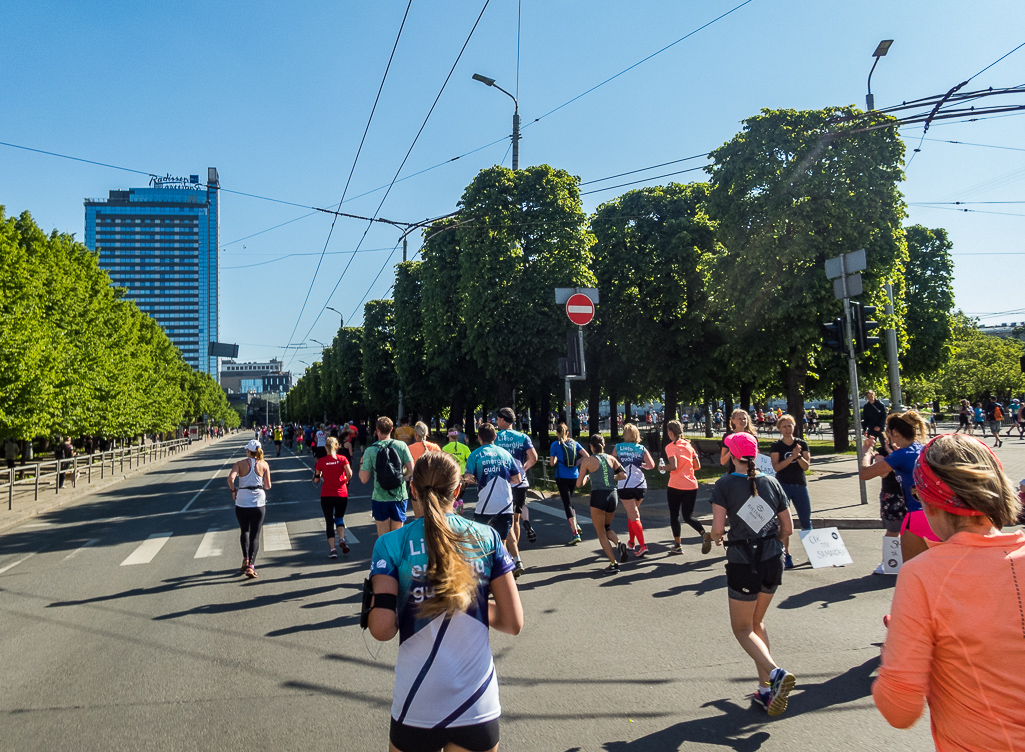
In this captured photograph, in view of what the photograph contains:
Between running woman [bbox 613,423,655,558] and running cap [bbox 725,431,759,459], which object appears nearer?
running cap [bbox 725,431,759,459]

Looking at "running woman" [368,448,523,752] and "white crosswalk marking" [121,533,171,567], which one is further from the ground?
"running woman" [368,448,523,752]

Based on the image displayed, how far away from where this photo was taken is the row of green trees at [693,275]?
19.9 m

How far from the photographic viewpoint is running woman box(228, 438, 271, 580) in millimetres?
8859

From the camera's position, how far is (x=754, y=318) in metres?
21.0

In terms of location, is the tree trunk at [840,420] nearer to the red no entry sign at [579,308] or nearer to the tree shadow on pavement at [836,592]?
the red no entry sign at [579,308]

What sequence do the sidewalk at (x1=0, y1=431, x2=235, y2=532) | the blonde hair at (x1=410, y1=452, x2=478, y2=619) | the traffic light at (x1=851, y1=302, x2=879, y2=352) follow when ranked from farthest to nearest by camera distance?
the sidewalk at (x1=0, y1=431, x2=235, y2=532), the traffic light at (x1=851, y1=302, x2=879, y2=352), the blonde hair at (x1=410, y1=452, x2=478, y2=619)

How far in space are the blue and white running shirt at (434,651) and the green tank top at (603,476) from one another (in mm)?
6196

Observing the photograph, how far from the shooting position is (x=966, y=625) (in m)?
1.85

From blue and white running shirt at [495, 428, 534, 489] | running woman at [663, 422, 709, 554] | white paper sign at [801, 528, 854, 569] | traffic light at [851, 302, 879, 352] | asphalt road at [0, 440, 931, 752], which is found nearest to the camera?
asphalt road at [0, 440, 931, 752]

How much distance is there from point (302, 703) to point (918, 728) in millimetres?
3889

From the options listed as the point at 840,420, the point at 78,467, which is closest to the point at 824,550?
the point at 840,420

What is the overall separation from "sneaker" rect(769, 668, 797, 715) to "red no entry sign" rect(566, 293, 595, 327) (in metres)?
9.73

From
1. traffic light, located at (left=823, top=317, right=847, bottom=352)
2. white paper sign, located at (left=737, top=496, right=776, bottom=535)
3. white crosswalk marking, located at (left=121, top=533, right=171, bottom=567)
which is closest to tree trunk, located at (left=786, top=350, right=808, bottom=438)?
traffic light, located at (left=823, top=317, right=847, bottom=352)

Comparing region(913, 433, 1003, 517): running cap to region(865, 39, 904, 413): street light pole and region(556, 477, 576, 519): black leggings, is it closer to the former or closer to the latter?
region(556, 477, 576, 519): black leggings
